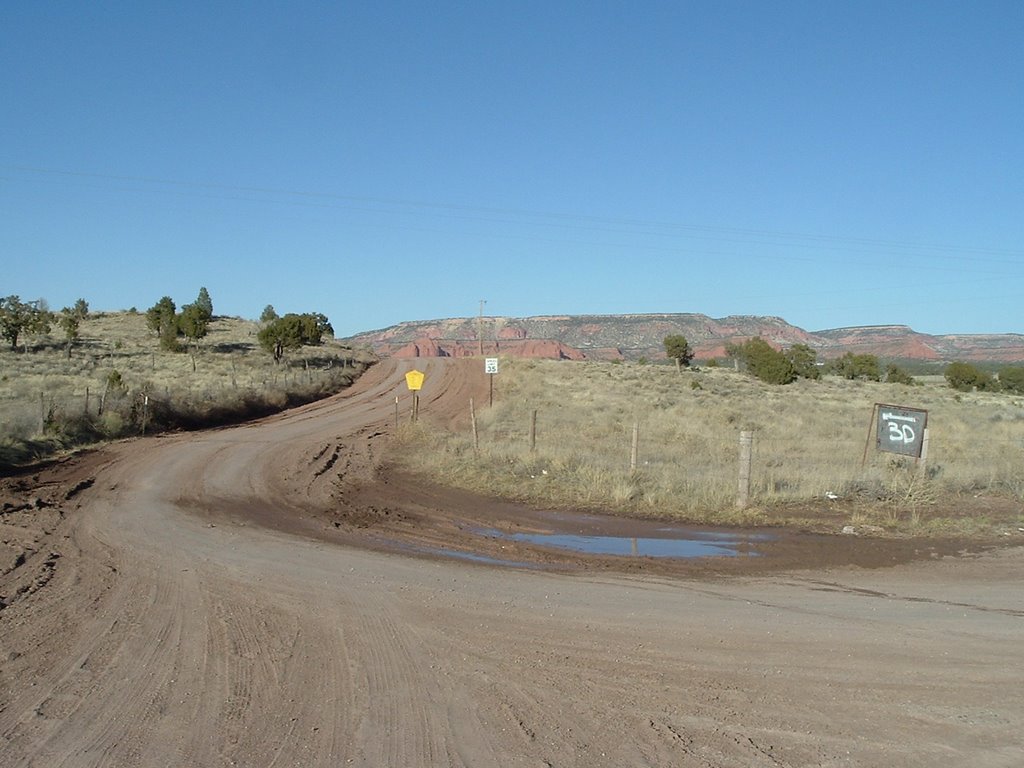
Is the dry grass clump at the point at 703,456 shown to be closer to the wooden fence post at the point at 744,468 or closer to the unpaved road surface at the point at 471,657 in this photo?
the wooden fence post at the point at 744,468

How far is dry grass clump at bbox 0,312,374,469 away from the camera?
2533 centimetres

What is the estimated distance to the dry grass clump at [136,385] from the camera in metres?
25.3

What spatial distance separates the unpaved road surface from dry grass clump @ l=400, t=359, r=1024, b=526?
A: 4888 millimetres

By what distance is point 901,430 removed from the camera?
1859 cm

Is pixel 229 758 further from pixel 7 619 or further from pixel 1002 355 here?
pixel 1002 355

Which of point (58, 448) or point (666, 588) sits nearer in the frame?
point (666, 588)

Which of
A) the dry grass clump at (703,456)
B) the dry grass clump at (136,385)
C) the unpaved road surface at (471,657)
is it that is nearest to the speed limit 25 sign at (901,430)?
the dry grass clump at (703,456)

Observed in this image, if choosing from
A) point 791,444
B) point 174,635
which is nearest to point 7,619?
point 174,635

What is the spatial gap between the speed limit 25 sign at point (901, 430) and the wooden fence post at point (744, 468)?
3.96 m

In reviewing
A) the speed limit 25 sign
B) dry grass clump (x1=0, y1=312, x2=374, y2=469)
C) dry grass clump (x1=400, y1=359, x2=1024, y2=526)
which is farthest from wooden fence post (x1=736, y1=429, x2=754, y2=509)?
dry grass clump (x1=0, y1=312, x2=374, y2=469)

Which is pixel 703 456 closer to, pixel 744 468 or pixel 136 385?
pixel 744 468

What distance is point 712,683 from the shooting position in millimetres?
7328

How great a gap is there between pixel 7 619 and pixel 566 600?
5.84 m

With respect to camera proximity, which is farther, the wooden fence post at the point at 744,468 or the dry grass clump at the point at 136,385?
the dry grass clump at the point at 136,385
